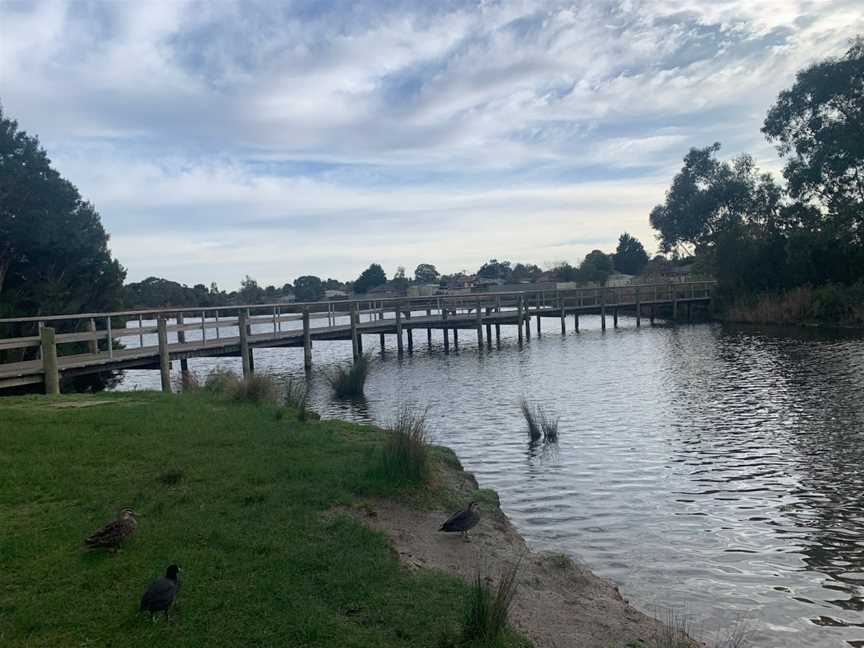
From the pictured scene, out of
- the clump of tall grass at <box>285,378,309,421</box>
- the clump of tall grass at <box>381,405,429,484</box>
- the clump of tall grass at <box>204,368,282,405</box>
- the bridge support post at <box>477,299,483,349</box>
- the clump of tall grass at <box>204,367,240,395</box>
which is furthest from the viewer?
the bridge support post at <box>477,299,483,349</box>

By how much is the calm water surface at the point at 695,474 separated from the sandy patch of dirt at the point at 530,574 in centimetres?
56

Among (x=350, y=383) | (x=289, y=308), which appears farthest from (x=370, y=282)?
(x=350, y=383)

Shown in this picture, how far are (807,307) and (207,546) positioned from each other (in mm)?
39437

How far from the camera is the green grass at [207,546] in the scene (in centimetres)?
440

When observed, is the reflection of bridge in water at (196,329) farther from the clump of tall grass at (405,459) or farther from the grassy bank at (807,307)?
the clump of tall grass at (405,459)

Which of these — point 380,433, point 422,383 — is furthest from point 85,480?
point 422,383

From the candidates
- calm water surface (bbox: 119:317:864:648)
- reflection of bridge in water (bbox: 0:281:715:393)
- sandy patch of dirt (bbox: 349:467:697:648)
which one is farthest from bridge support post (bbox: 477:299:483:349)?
sandy patch of dirt (bbox: 349:467:697:648)

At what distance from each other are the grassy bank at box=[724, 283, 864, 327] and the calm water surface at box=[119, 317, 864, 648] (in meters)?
13.0

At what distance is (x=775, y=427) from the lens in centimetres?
1320

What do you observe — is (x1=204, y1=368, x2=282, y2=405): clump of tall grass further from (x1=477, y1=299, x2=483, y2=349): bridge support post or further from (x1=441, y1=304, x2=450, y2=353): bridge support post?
(x1=477, y1=299, x2=483, y2=349): bridge support post

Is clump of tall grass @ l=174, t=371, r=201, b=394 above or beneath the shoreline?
above

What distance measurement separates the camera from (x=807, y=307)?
38188mm

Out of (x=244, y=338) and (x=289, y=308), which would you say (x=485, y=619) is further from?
(x=289, y=308)

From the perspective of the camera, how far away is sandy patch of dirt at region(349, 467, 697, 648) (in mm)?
5043
